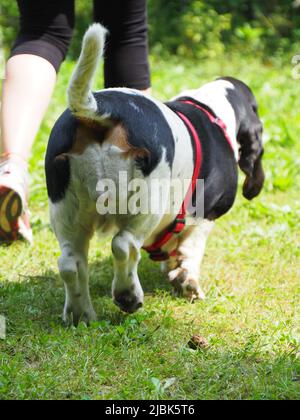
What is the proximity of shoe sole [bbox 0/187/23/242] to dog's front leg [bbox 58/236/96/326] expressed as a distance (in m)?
0.61

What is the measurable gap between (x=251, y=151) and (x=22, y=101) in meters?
1.09

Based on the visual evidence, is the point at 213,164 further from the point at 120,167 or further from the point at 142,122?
the point at 120,167

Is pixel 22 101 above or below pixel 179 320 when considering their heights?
above

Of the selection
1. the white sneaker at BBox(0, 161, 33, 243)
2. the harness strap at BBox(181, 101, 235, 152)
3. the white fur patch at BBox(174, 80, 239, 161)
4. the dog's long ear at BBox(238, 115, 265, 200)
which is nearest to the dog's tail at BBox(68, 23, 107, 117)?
the white sneaker at BBox(0, 161, 33, 243)

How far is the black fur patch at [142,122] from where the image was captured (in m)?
2.57

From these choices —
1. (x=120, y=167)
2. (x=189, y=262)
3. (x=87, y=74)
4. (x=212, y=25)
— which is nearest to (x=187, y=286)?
(x=189, y=262)

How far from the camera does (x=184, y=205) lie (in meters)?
3.15

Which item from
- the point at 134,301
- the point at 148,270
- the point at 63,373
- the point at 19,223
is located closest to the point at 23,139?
the point at 19,223

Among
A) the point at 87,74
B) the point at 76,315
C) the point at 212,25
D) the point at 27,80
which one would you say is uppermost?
the point at 87,74

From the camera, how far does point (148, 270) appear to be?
3.59 meters

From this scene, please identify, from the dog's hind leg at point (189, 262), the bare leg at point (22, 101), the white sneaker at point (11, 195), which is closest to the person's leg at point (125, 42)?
the bare leg at point (22, 101)

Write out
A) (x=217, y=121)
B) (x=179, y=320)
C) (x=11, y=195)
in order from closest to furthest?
(x=179, y=320), (x=11, y=195), (x=217, y=121)

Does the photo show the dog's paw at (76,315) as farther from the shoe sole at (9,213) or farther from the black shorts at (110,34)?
the black shorts at (110,34)

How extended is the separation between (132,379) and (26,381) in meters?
0.32
